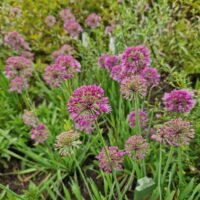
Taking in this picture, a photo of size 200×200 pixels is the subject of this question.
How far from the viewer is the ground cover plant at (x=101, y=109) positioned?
5.45 ft

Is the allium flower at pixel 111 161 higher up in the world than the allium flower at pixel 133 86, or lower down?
lower down

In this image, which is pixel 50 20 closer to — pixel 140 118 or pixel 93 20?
pixel 93 20

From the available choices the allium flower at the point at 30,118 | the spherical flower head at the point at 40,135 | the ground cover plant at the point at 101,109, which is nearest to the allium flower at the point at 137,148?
the ground cover plant at the point at 101,109

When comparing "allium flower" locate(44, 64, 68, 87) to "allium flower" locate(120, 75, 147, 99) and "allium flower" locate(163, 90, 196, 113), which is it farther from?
"allium flower" locate(163, 90, 196, 113)

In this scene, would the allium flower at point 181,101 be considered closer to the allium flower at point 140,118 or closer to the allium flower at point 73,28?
the allium flower at point 140,118

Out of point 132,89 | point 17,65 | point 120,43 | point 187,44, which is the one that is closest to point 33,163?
point 17,65

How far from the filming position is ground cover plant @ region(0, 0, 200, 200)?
5.45 ft

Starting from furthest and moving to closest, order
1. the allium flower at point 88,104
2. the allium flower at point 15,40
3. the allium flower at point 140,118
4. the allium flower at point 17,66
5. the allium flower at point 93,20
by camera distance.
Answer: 1. the allium flower at point 93,20
2. the allium flower at point 15,40
3. the allium flower at point 17,66
4. the allium flower at point 140,118
5. the allium flower at point 88,104

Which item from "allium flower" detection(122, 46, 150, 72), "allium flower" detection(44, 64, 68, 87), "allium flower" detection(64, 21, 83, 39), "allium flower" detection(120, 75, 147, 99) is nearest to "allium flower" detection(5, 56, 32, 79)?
"allium flower" detection(44, 64, 68, 87)

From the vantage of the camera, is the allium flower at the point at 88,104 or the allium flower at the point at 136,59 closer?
the allium flower at the point at 88,104

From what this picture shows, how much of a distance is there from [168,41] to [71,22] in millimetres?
712

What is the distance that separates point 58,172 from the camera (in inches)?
93.4

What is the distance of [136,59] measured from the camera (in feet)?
5.70

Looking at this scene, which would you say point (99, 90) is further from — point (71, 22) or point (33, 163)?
point (71, 22)
